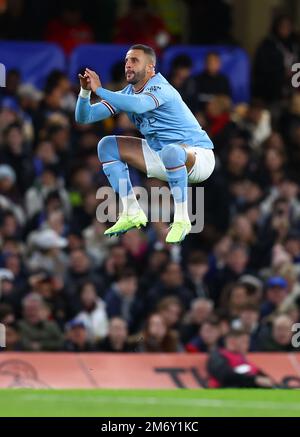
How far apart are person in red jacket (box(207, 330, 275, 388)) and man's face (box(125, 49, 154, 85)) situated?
20.7 ft

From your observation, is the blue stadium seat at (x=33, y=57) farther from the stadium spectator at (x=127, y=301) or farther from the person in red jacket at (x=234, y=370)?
the person in red jacket at (x=234, y=370)

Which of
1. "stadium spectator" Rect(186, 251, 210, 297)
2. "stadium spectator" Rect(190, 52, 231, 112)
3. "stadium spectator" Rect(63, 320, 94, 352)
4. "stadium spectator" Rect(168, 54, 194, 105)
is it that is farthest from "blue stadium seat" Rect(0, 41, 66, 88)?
"stadium spectator" Rect(63, 320, 94, 352)

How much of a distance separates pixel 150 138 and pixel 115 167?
15.9 inches

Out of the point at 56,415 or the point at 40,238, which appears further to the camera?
the point at 40,238

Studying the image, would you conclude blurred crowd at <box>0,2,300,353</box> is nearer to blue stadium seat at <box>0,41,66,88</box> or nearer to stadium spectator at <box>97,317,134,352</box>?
stadium spectator at <box>97,317,134,352</box>

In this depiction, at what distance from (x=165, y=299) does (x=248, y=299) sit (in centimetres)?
99

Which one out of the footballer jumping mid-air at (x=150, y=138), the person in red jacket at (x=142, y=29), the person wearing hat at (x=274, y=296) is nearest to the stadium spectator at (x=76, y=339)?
the person wearing hat at (x=274, y=296)

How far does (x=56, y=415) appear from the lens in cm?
1694

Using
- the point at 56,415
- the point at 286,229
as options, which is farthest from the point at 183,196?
the point at 286,229

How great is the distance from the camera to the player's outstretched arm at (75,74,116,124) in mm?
13125

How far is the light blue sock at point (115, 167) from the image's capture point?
1377 cm
